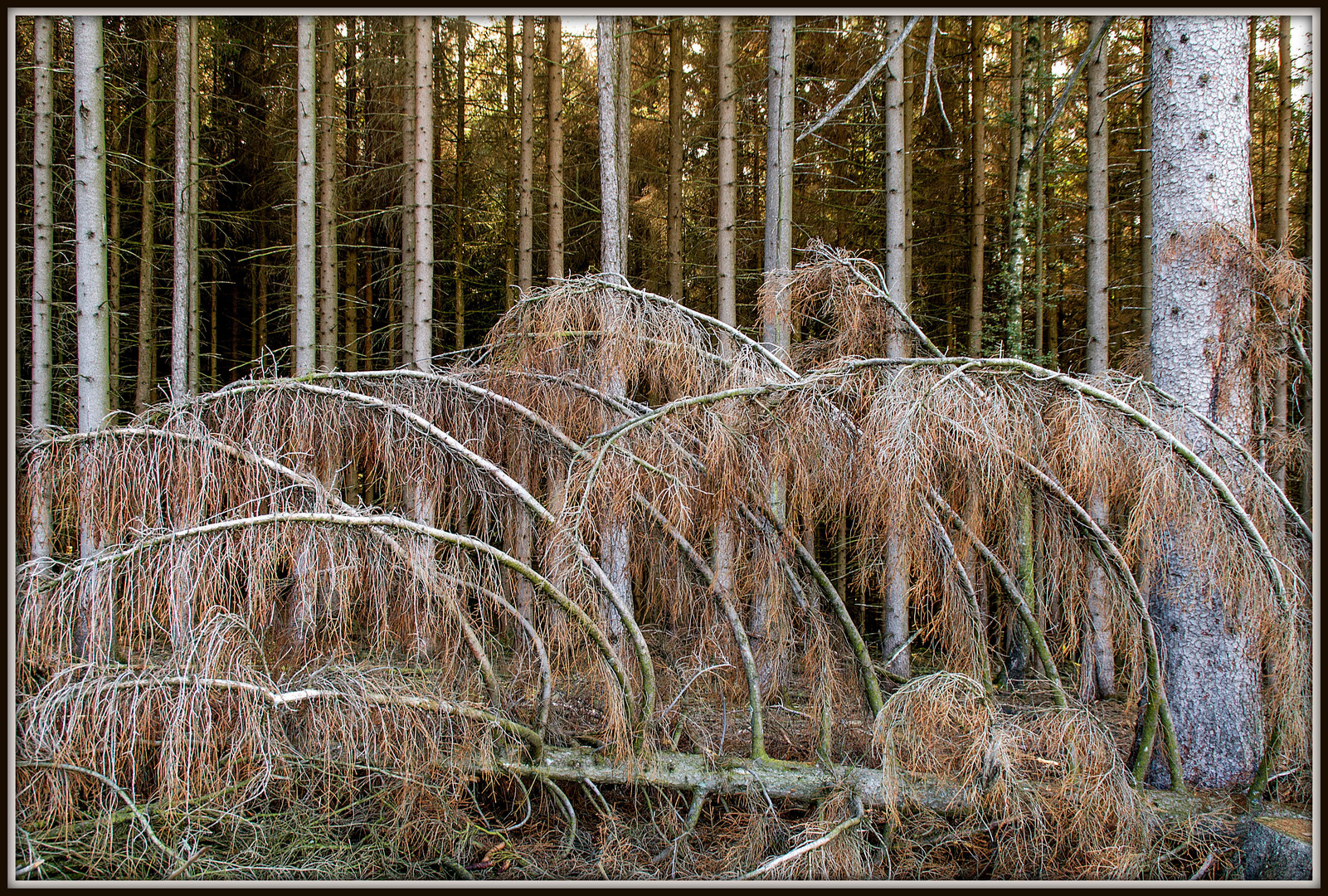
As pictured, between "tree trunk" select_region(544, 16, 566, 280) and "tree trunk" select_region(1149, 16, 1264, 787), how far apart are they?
5162 millimetres

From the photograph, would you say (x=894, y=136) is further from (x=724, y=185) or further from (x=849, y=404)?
(x=849, y=404)

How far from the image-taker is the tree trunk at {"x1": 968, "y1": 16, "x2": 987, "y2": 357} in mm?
7477

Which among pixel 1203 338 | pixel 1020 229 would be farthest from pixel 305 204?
pixel 1203 338

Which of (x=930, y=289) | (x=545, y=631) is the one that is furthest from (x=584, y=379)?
(x=930, y=289)

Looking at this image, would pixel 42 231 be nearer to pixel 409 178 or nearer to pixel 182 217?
pixel 182 217

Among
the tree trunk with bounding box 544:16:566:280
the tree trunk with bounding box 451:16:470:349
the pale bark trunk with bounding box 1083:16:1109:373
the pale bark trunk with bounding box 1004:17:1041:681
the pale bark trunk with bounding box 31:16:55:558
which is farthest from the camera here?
the tree trunk with bounding box 451:16:470:349

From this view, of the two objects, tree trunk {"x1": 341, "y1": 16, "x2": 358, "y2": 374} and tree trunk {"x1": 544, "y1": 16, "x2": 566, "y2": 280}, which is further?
tree trunk {"x1": 341, "y1": 16, "x2": 358, "y2": 374}

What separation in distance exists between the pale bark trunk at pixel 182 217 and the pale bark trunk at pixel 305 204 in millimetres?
1480

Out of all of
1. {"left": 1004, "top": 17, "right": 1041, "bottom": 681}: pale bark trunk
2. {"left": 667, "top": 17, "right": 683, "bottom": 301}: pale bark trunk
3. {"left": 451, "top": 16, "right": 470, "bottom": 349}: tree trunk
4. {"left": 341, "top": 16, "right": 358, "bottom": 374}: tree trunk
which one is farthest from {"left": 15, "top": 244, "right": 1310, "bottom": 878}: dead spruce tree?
{"left": 451, "top": 16, "right": 470, "bottom": 349}: tree trunk

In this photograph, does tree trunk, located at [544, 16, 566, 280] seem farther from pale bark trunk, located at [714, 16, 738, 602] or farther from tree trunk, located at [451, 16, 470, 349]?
tree trunk, located at [451, 16, 470, 349]

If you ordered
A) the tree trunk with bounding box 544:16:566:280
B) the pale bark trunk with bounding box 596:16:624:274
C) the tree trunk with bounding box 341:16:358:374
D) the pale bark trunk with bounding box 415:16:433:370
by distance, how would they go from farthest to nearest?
the tree trunk with bounding box 341:16:358:374 → the tree trunk with bounding box 544:16:566:280 → the pale bark trunk with bounding box 596:16:624:274 → the pale bark trunk with bounding box 415:16:433:370

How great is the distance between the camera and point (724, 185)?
701 cm

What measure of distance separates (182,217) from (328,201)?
1.32 meters

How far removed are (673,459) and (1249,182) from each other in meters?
3.70
